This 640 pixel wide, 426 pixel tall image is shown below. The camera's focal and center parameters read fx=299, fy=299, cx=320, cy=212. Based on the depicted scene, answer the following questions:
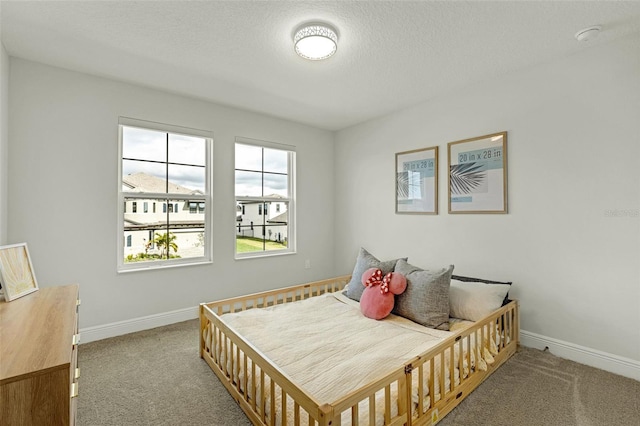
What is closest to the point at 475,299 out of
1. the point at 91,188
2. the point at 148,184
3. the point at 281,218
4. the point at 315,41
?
the point at 315,41

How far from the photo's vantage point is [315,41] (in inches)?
78.9

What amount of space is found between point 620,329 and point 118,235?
413cm

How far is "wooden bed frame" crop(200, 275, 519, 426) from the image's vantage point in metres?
1.24

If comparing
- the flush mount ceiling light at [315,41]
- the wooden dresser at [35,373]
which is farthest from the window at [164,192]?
the wooden dresser at [35,373]

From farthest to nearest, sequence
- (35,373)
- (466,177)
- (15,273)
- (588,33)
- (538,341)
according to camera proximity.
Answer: (466,177) < (538,341) < (588,33) < (15,273) < (35,373)

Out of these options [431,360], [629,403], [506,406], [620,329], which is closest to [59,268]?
[431,360]

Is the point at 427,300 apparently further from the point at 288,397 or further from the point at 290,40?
the point at 290,40

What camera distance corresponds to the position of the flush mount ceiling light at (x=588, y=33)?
6.44 feet

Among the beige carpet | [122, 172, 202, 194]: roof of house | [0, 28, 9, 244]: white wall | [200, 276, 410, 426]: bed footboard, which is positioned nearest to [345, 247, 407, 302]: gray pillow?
the beige carpet

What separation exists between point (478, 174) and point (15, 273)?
3.49 metres

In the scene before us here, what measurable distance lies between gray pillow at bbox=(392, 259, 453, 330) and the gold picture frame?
2.44m

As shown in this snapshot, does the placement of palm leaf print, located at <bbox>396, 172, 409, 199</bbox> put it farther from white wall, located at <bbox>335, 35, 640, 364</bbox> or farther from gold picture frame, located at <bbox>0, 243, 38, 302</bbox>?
gold picture frame, located at <bbox>0, 243, 38, 302</bbox>

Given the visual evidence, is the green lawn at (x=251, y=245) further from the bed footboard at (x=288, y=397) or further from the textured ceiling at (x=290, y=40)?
the textured ceiling at (x=290, y=40)

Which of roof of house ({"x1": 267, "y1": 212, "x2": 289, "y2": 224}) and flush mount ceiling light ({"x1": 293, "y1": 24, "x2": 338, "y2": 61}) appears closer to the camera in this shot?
flush mount ceiling light ({"x1": 293, "y1": 24, "x2": 338, "y2": 61})
